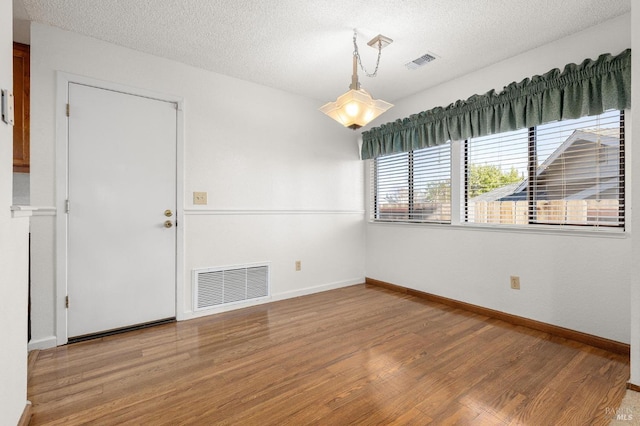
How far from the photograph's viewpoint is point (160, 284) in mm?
2812

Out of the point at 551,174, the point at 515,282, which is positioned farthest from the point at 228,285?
the point at 551,174

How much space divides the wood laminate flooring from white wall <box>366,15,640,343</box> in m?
0.25

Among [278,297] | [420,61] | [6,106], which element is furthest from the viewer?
[278,297]

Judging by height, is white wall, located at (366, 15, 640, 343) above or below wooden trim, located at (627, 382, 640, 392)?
above

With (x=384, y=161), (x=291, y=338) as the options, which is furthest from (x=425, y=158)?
(x=291, y=338)

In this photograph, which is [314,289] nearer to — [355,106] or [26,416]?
[355,106]

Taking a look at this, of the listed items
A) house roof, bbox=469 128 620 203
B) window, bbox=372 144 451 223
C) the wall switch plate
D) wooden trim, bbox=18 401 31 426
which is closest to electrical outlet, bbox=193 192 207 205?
the wall switch plate

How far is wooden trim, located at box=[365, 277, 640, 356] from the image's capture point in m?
2.22

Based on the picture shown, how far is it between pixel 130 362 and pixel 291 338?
1175mm

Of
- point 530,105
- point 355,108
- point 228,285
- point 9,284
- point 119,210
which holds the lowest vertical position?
point 228,285

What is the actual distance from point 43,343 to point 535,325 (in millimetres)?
4124

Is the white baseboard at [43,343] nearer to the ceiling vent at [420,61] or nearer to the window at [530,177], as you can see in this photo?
the window at [530,177]

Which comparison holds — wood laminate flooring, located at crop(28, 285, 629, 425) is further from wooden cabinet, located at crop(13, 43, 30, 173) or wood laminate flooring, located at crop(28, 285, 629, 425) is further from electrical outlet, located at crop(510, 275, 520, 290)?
wooden cabinet, located at crop(13, 43, 30, 173)

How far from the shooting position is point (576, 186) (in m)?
2.49
